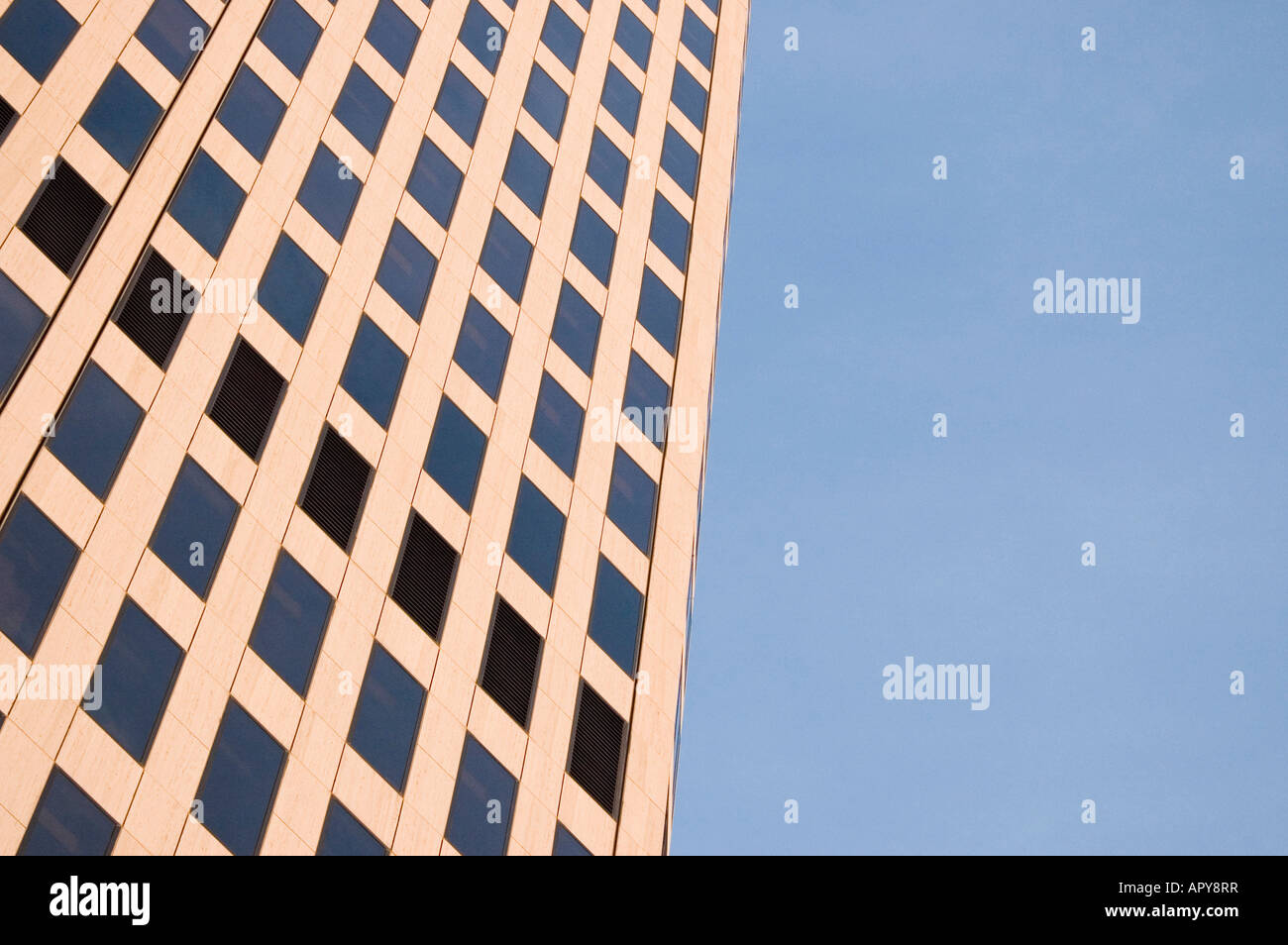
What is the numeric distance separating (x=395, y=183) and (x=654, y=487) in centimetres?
973

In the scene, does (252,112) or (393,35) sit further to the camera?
(393,35)

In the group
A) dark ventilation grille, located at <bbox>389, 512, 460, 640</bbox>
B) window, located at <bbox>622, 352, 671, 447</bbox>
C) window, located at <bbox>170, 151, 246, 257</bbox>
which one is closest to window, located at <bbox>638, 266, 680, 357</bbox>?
window, located at <bbox>622, 352, 671, 447</bbox>

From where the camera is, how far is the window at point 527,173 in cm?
4081

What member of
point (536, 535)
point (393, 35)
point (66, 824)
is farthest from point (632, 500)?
point (66, 824)

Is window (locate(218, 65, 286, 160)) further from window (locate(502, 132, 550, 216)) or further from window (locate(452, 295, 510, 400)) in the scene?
window (locate(502, 132, 550, 216))

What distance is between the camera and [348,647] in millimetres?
29344

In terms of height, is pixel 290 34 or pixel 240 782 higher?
pixel 290 34

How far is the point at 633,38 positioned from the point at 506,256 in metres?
13.4

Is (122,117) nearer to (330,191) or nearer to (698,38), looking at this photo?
(330,191)

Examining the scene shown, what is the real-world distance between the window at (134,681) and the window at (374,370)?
808 centimetres

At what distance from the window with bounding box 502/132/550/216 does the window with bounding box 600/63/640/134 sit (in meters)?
4.63

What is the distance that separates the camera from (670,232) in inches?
1764

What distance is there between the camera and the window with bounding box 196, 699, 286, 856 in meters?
25.6
